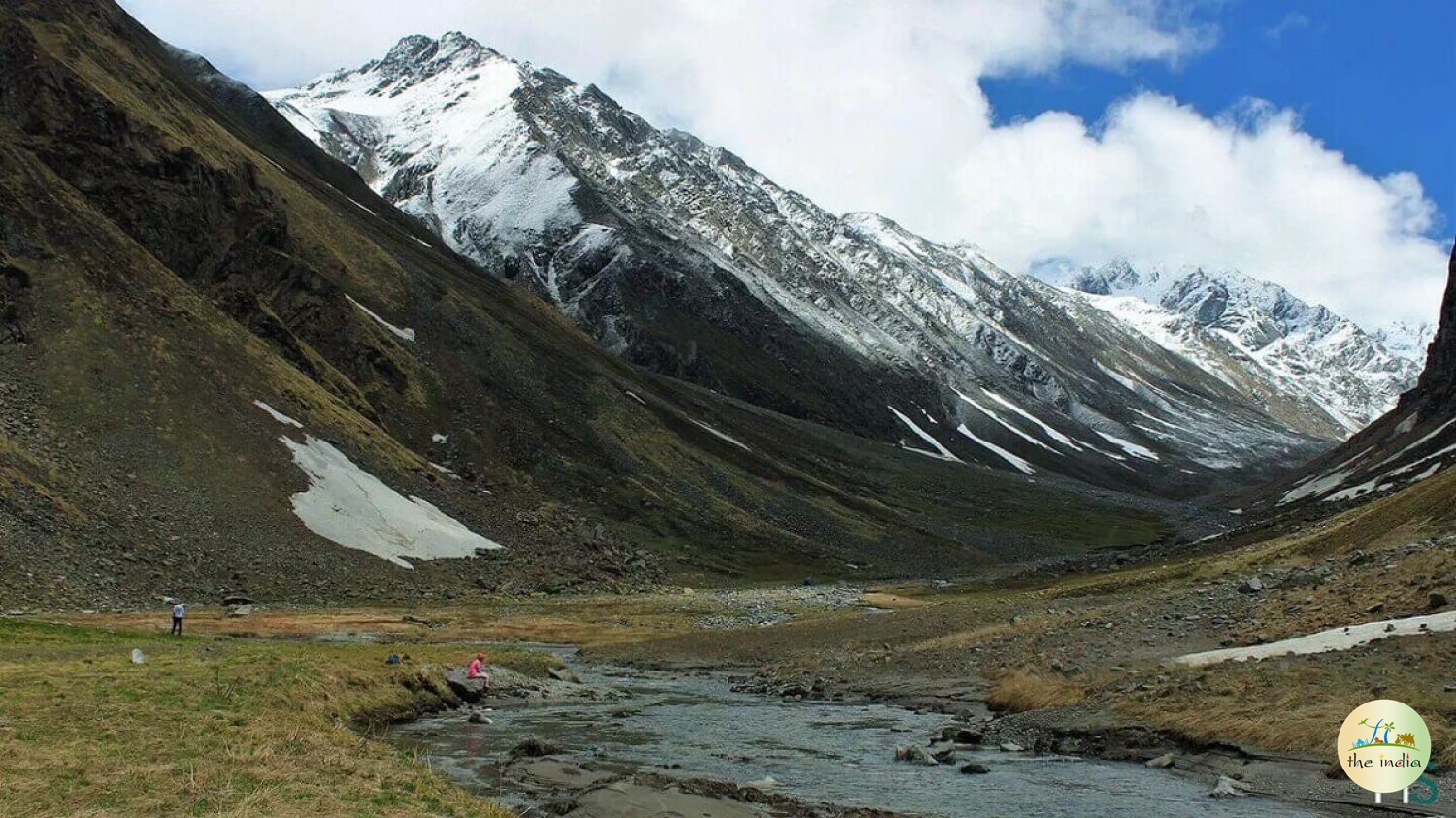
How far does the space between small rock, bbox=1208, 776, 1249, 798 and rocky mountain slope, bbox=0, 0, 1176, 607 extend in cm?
6214

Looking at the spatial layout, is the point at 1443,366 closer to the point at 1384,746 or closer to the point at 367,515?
the point at 367,515

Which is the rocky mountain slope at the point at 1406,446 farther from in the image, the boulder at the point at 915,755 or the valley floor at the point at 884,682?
the boulder at the point at 915,755

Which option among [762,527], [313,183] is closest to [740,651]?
[762,527]

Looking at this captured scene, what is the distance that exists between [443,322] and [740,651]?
352 feet

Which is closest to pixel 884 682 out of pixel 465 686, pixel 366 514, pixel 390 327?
pixel 465 686

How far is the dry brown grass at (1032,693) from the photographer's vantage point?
34281mm

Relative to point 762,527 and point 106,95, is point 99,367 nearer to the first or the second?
point 106,95

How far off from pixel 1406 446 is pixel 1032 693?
14975cm

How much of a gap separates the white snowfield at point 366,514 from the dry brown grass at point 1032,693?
64.2 meters

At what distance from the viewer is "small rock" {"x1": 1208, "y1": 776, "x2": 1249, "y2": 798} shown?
75.0ft

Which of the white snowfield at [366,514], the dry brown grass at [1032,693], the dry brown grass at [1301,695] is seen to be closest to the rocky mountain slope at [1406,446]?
the dry brown grass at [1032,693]

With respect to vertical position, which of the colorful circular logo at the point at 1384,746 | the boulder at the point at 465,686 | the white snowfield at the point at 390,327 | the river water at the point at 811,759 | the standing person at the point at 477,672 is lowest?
the boulder at the point at 465,686

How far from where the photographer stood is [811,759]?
96.6 ft

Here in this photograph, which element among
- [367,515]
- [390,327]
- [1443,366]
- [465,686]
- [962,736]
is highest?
[1443,366]
